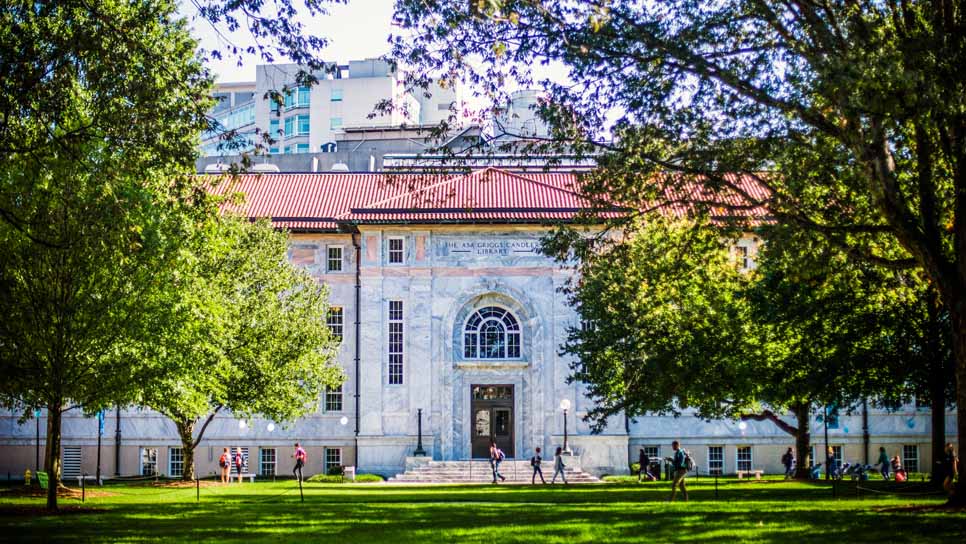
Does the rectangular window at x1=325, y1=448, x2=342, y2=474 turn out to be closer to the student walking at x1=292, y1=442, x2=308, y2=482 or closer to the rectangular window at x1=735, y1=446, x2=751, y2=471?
the student walking at x1=292, y1=442, x2=308, y2=482

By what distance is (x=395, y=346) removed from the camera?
56031mm

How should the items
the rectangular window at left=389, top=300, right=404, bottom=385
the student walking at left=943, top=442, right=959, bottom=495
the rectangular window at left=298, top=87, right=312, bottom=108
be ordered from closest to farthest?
the student walking at left=943, top=442, right=959, bottom=495 < the rectangular window at left=389, top=300, right=404, bottom=385 < the rectangular window at left=298, top=87, right=312, bottom=108

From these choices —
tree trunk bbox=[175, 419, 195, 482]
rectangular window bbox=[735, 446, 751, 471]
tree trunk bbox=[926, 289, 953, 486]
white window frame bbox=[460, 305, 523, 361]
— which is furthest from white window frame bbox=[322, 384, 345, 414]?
tree trunk bbox=[926, 289, 953, 486]

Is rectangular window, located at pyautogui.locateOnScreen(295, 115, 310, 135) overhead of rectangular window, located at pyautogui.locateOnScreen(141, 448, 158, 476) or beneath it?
overhead

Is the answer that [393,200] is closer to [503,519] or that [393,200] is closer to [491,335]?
[491,335]

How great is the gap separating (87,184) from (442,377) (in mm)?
29548

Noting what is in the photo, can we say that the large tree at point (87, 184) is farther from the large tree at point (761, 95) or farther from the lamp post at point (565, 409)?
the lamp post at point (565, 409)

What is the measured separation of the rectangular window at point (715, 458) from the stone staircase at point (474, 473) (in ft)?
25.0

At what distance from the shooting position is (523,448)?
5562 cm

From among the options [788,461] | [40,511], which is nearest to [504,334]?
[788,461]

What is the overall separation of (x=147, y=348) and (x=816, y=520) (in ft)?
59.4

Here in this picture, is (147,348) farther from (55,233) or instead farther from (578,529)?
(578,529)

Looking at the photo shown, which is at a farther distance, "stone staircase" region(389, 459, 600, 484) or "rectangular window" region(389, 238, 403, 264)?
"rectangular window" region(389, 238, 403, 264)

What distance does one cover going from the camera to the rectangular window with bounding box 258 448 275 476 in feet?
188
